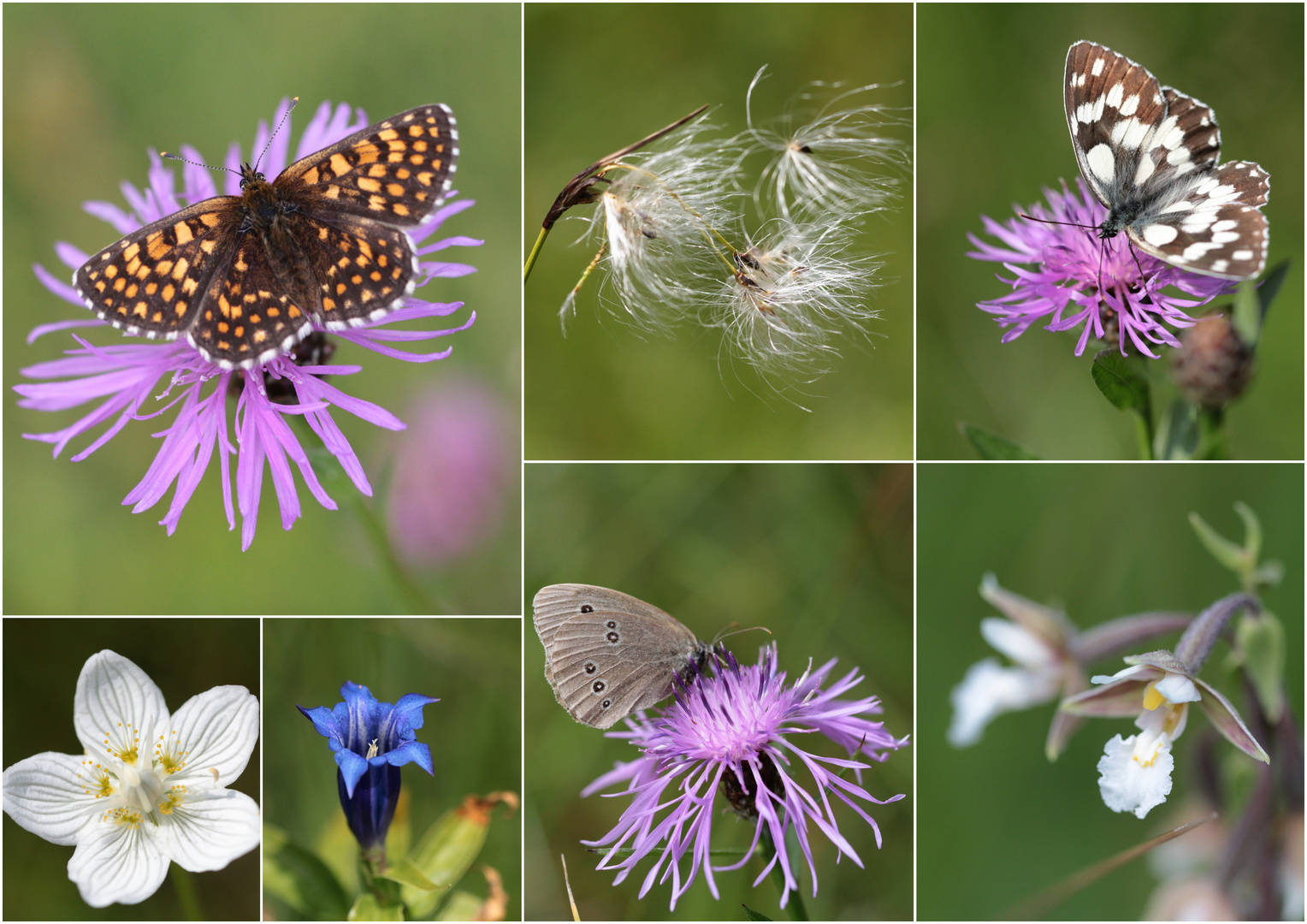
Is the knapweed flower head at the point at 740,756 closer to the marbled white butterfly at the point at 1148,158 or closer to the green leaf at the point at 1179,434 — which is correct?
the green leaf at the point at 1179,434

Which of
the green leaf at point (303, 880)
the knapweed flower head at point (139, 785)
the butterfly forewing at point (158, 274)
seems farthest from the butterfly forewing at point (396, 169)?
the green leaf at point (303, 880)

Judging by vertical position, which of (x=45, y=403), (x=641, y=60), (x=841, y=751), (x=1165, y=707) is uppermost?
(x=641, y=60)

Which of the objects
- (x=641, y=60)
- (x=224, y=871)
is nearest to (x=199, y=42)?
(x=641, y=60)

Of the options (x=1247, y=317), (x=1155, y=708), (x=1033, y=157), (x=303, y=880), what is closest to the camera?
(x=1155, y=708)

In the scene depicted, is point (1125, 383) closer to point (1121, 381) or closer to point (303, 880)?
point (1121, 381)

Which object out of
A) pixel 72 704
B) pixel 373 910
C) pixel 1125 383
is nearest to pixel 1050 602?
pixel 1125 383

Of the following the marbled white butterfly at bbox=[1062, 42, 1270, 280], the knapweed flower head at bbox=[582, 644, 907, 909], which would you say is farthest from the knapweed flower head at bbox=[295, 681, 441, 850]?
the marbled white butterfly at bbox=[1062, 42, 1270, 280]

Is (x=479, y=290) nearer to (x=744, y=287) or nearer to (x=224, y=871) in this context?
(x=744, y=287)
